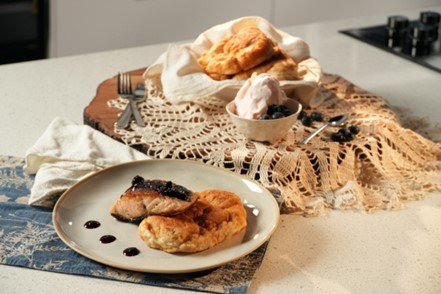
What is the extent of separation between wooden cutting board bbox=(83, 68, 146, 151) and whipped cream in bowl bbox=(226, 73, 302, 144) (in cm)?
19

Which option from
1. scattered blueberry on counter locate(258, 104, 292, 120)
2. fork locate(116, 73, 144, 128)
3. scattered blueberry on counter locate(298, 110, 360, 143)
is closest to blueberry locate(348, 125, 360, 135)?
scattered blueberry on counter locate(298, 110, 360, 143)

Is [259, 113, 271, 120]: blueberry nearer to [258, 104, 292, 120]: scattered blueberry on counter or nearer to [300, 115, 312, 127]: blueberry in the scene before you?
[258, 104, 292, 120]: scattered blueberry on counter

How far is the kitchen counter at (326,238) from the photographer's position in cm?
107

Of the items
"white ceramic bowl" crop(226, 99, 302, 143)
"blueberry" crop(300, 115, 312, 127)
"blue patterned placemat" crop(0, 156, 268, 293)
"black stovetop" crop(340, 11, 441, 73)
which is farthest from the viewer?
"black stovetop" crop(340, 11, 441, 73)

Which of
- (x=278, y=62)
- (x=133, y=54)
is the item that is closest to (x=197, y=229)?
(x=278, y=62)

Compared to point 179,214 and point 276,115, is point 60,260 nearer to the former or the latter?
point 179,214

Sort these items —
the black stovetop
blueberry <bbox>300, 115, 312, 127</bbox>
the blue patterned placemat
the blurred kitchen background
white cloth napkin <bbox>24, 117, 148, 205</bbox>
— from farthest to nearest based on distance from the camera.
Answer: the blurred kitchen background < the black stovetop < blueberry <bbox>300, 115, 312, 127</bbox> < white cloth napkin <bbox>24, 117, 148, 205</bbox> < the blue patterned placemat

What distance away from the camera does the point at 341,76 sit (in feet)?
5.96

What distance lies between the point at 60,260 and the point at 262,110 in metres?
0.48

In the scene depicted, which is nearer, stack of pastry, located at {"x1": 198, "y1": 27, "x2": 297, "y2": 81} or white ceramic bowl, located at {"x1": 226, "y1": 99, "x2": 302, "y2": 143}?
white ceramic bowl, located at {"x1": 226, "y1": 99, "x2": 302, "y2": 143}

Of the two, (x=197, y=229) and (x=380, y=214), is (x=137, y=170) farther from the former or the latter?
(x=380, y=214)

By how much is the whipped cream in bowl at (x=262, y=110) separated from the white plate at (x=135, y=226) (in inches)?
5.4

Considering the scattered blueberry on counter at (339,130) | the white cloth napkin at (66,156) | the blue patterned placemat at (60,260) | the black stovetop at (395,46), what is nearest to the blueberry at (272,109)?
the scattered blueberry on counter at (339,130)

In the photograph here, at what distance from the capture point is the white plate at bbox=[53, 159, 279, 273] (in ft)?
3.55
